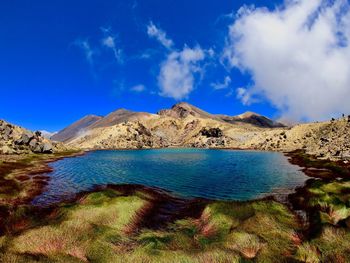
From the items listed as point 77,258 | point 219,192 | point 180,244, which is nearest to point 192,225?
point 180,244

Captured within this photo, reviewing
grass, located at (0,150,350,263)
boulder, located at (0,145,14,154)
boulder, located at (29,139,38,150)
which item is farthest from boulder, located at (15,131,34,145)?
grass, located at (0,150,350,263)

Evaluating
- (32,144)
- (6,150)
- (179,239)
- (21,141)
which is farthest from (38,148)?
(179,239)

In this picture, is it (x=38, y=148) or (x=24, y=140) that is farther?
(x=38, y=148)

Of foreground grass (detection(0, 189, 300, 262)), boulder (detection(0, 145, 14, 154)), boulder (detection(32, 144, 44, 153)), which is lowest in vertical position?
foreground grass (detection(0, 189, 300, 262))

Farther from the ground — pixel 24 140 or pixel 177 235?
pixel 24 140

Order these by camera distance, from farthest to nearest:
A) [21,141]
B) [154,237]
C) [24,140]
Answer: [24,140] < [21,141] < [154,237]

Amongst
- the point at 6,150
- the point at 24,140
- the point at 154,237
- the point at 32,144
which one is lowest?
the point at 154,237

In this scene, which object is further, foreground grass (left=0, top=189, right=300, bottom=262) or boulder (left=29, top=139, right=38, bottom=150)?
boulder (left=29, top=139, right=38, bottom=150)

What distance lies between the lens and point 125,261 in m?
17.1

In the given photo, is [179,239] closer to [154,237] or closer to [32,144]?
[154,237]

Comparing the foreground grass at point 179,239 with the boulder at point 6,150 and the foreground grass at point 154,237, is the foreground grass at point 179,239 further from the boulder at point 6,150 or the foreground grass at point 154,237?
the boulder at point 6,150

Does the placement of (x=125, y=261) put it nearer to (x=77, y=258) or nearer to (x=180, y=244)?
(x=77, y=258)

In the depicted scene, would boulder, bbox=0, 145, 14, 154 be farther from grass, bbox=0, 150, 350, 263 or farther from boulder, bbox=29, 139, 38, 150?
grass, bbox=0, 150, 350, 263

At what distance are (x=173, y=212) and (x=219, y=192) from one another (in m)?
16.4
